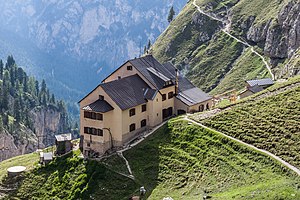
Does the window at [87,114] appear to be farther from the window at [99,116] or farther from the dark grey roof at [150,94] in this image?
the dark grey roof at [150,94]

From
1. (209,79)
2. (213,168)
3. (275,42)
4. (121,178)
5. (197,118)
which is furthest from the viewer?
(209,79)

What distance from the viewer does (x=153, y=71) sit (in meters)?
83.4

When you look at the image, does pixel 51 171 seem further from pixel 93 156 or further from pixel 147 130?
pixel 147 130

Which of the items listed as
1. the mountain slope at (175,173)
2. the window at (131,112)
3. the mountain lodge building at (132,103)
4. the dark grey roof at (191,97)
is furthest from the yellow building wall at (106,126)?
the dark grey roof at (191,97)

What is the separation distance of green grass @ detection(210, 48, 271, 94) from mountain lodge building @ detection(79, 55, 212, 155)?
70486 mm

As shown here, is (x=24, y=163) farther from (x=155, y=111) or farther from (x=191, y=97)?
(x=191, y=97)

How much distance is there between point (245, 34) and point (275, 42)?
2456 centimetres

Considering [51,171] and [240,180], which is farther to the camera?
[51,171]

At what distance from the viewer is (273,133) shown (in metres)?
64.1

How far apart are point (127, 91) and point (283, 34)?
3803 inches

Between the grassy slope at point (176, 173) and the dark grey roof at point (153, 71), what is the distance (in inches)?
312

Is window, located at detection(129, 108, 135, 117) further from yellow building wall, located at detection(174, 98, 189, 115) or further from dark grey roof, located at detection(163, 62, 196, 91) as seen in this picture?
dark grey roof, located at detection(163, 62, 196, 91)

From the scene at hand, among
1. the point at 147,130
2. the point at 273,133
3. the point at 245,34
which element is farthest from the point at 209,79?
the point at 273,133

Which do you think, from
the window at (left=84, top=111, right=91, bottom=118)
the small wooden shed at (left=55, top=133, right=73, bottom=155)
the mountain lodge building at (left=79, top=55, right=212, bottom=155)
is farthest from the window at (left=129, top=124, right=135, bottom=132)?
the small wooden shed at (left=55, top=133, right=73, bottom=155)
